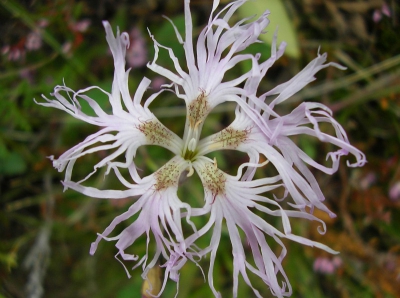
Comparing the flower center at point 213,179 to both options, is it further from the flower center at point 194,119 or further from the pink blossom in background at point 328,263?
the pink blossom in background at point 328,263

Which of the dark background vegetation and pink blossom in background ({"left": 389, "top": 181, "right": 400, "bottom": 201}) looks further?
pink blossom in background ({"left": 389, "top": 181, "right": 400, "bottom": 201})

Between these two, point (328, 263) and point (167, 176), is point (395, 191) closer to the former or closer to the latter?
point (328, 263)

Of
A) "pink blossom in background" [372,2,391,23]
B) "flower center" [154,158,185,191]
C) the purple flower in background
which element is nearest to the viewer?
the purple flower in background

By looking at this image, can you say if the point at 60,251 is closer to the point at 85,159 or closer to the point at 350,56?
the point at 85,159

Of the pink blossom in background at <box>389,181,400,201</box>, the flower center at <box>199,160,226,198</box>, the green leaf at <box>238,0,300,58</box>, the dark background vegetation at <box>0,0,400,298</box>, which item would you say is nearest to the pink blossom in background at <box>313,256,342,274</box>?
the dark background vegetation at <box>0,0,400,298</box>

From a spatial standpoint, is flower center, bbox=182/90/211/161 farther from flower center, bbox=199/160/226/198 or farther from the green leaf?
the green leaf

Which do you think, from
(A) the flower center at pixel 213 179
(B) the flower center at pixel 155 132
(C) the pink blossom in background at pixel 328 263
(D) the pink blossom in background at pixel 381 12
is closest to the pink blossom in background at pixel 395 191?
(C) the pink blossom in background at pixel 328 263

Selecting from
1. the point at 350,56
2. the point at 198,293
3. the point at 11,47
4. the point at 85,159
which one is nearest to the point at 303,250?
the point at 198,293
